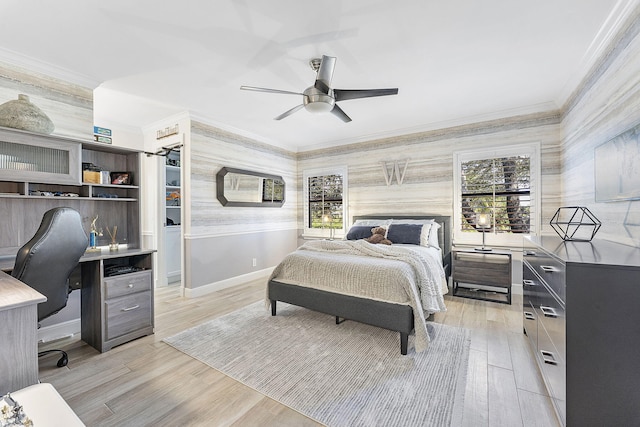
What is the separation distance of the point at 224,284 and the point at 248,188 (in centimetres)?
162

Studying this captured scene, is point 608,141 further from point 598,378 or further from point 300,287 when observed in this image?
point 300,287

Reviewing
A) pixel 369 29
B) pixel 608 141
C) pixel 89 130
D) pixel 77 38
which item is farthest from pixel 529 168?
pixel 89 130

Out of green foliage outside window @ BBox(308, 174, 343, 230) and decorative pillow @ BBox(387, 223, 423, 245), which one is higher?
green foliage outside window @ BBox(308, 174, 343, 230)

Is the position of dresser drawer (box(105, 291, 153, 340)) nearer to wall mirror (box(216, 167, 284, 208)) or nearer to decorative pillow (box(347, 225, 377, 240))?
wall mirror (box(216, 167, 284, 208))

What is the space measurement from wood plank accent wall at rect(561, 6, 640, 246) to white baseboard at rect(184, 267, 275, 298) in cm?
446

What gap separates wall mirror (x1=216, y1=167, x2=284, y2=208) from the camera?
4395 mm

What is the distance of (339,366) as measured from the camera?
7.23 feet

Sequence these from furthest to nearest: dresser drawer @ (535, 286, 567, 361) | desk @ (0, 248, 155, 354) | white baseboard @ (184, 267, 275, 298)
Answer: white baseboard @ (184, 267, 275, 298) < desk @ (0, 248, 155, 354) < dresser drawer @ (535, 286, 567, 361)

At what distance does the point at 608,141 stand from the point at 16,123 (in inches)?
186

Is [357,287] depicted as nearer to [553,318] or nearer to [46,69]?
[553,318]

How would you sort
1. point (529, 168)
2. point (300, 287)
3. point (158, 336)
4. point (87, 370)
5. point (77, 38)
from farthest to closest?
point (529, 168) → point (300, 287) → point (158, 336) → point (77, 38) → point (87, 370)

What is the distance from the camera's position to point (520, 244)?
3928 mm

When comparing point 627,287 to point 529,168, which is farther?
point 529,168

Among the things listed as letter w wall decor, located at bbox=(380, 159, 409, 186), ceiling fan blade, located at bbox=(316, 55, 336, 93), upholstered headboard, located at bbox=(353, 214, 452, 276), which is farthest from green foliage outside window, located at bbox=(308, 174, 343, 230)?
ceiling fan blade, located at bbox=(316, 55, 336, 93)
